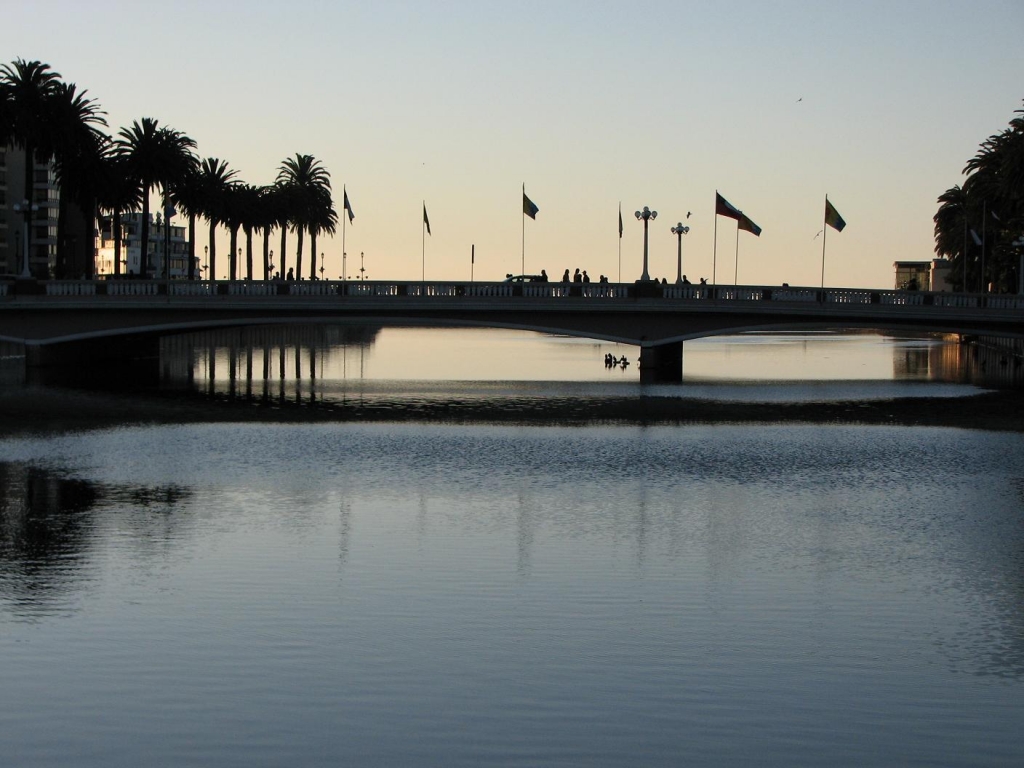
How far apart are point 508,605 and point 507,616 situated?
0.67m

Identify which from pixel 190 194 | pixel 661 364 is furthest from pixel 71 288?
pixel 190 194

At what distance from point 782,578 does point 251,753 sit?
1098 centimetres

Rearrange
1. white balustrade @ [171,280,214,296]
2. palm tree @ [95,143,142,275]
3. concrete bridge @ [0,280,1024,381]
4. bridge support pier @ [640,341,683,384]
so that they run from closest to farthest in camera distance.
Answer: concrete bridge @ [0,280,1024,381], white balustrade @ [171,280,214,296], bridge support pier @ [640,341,683,384], palm tree @ [95,143,142,275]

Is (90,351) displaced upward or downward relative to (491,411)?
upward

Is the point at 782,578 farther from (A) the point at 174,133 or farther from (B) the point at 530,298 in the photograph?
(A) the point at 174,133

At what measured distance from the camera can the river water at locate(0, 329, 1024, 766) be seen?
45.0 feet

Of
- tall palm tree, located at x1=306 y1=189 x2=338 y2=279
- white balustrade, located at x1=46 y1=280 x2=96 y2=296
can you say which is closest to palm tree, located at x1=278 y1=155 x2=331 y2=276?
tall palm tree, located at x1=306 y1=189 x2=338 y2=279

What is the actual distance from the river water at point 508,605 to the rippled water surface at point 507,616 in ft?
0.19

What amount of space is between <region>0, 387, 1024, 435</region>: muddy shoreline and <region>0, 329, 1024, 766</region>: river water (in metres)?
9.16

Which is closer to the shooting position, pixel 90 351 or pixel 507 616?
pixel 507 616

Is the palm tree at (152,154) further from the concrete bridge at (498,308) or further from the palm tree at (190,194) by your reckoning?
the concrete bridge at (498,308)

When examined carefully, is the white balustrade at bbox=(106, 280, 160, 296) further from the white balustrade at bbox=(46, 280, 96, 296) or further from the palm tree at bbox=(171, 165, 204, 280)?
the palm tree at bbox=(171, 165, 204, 280)

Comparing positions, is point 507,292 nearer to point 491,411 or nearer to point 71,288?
point 491,411

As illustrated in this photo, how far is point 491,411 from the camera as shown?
5488 cm
